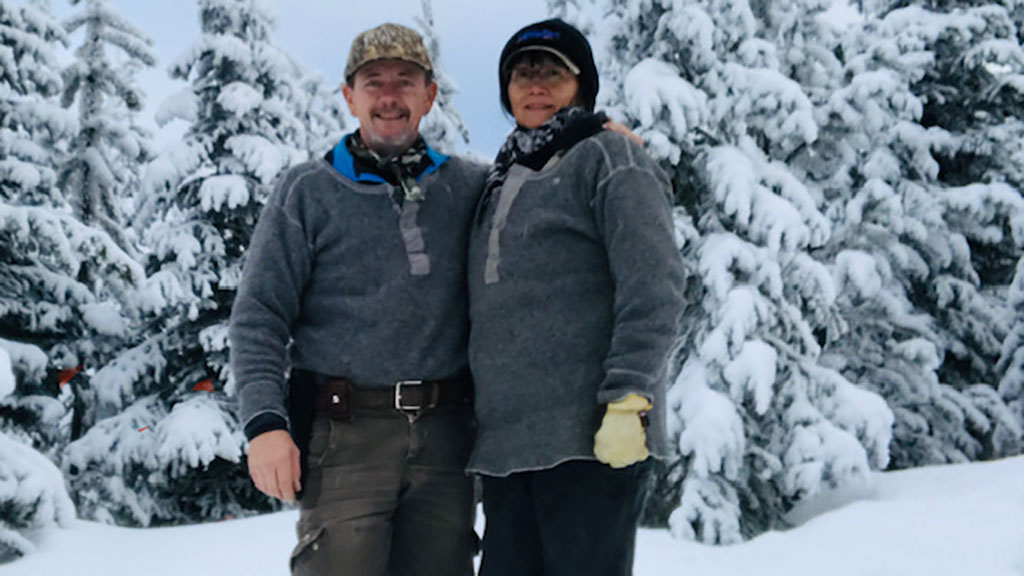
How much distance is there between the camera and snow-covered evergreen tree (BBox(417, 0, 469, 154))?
16.1 meters

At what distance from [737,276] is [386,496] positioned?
23.0 feet

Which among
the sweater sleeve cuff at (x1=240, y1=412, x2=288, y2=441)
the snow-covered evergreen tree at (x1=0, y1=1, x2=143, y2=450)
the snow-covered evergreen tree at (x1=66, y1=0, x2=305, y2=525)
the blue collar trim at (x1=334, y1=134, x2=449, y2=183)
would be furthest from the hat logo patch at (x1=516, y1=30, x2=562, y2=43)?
the snow-covered evergreen tree at (x1=66, y1=0, x2=305, y2=525)

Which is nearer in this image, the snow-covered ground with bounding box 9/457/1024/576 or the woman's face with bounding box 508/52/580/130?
the woman's face with bounding box 508/52/580/130

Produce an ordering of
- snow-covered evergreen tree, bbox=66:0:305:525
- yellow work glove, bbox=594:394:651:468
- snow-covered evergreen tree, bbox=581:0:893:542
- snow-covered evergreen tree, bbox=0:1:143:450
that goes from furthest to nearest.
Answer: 1. snow-covered evergreen tree, bbox=66:0:305:525
2. snow-covered evergreen tree, bbox=0:1:143:450
3. snow-covered evergreen tree, bbox=581:0:893:542
4. yellow work glove, bbox=594:394:651:468

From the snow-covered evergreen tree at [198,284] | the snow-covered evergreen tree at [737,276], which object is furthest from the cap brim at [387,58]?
the snow-covered evergreen tree at [198,284]

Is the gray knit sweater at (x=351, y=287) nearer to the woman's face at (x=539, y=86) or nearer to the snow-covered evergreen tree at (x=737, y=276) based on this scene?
the woman's face at (x=539, y=86)

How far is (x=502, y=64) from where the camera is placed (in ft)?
9.41

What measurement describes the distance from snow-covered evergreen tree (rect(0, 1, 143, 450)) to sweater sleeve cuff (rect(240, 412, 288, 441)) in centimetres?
810

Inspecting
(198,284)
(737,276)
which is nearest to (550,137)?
(737,276)

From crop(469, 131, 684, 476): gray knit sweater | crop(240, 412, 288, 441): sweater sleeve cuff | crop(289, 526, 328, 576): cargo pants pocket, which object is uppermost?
crop(469, 131, 684, 476): gray knit sweater

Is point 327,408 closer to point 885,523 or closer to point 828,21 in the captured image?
point 885,523

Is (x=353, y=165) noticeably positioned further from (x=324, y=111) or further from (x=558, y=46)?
(x=324, y=111)

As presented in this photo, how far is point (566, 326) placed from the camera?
2.55 m

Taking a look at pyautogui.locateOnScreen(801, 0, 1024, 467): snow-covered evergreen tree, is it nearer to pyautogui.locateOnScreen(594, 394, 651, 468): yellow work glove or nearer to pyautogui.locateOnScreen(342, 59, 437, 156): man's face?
pyautogui.locateOnScreen(342, 59, 437, 156): man's face
